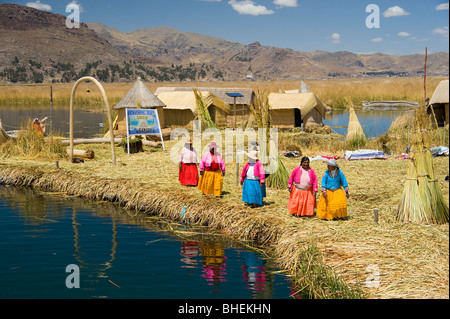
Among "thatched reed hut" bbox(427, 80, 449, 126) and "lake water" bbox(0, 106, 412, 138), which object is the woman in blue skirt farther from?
"lake water" bbox(0, 106, 412, 138)

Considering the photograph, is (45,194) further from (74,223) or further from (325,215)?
(325,215)

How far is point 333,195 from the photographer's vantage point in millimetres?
7277

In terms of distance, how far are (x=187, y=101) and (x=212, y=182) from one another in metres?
12.4

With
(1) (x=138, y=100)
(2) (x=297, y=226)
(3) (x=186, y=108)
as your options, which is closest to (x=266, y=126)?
(2) (x=297, y=226)

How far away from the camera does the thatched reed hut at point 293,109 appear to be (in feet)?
67.3

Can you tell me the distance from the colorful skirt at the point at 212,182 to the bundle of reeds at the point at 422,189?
306cm

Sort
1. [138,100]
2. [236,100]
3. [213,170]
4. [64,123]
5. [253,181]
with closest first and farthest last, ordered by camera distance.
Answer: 1. [253,181]
2. [213,170]
3. [138,100]
4. [236,100]
5. [64,123]

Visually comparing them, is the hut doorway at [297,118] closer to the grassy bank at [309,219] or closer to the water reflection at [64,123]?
the grassy bank at [309,219]

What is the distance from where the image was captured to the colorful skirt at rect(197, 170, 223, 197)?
8.70 m

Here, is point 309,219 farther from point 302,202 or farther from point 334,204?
point 334,204

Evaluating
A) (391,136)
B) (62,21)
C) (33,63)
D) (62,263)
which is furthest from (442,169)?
(62,21)

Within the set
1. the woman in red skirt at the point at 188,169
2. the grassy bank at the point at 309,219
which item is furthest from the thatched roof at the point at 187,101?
the woman in red skirt at the point at 188,169

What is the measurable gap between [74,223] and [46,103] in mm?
39424

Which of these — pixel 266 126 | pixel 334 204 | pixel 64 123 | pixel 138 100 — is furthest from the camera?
pixel 64 123
